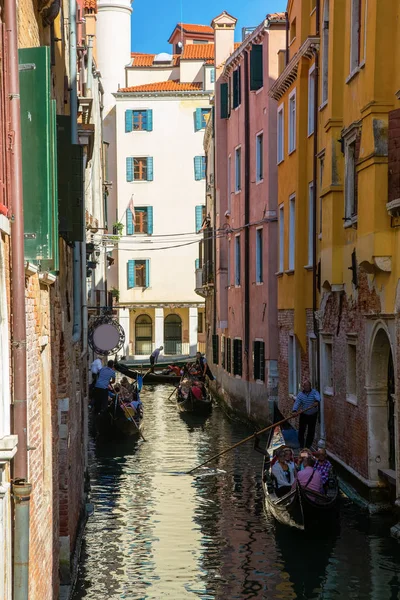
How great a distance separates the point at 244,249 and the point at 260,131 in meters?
3.19

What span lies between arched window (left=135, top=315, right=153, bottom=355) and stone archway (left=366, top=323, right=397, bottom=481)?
34060mm

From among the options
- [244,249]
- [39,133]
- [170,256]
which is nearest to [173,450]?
[244,249]

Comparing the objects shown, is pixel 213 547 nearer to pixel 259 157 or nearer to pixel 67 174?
pixel 67 174

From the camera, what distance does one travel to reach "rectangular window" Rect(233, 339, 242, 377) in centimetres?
2691

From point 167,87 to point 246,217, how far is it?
2107 centimetres

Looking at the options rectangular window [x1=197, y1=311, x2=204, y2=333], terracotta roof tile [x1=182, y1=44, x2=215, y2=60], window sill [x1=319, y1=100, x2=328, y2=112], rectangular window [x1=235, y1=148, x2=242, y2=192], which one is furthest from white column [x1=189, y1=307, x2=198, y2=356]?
window sill [x1=319, y1=100, x2=328, y2=112]

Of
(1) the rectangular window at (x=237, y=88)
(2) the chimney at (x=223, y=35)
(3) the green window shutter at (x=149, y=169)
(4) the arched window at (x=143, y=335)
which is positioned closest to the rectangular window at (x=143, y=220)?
(3) the green window shutter at (x=149, y=169)

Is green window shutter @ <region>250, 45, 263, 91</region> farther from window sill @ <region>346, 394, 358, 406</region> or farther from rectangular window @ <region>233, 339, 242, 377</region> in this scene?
window sill @ <region>346, 394, 358, 406</region>

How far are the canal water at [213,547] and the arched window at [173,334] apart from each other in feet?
94.5

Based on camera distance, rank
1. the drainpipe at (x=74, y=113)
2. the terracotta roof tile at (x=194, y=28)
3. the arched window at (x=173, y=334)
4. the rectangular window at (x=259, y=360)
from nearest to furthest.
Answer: the drainpipe at (x=74, y=113)
the rectangular window at (x=259, y=360)
the arched window at (x=173, y=334)
the terracotta roof tile at (x=194, y=28)

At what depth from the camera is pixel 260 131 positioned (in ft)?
80.4

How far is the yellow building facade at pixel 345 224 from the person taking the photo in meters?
12.9

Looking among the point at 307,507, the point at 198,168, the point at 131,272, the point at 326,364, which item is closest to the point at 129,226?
the point at 131,272

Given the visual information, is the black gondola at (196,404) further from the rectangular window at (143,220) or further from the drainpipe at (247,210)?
the rectangular window at (143,220)
